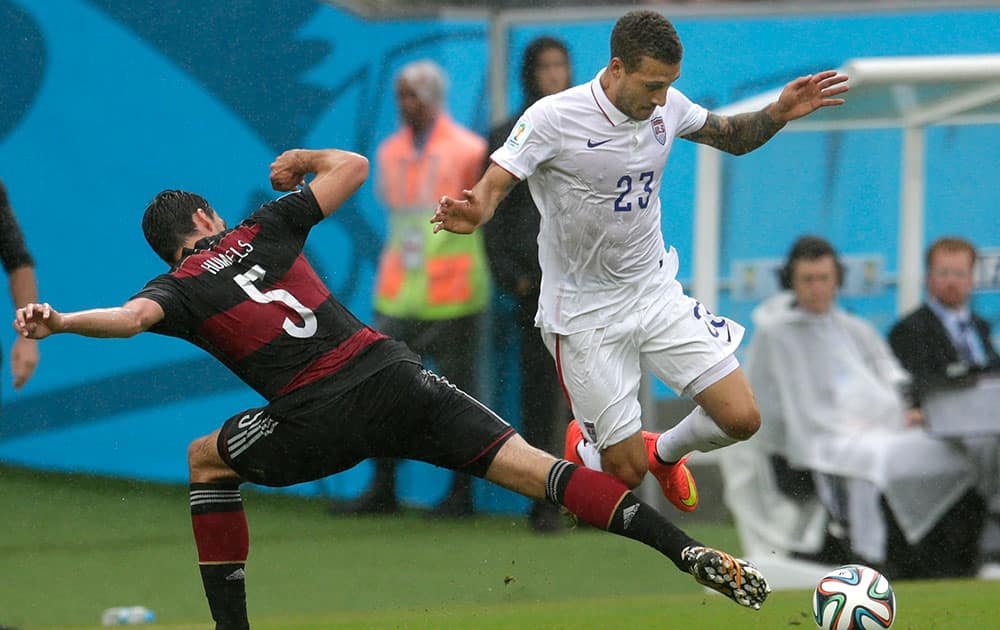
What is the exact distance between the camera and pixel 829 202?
28.5 feet

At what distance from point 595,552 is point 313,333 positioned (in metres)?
3.39

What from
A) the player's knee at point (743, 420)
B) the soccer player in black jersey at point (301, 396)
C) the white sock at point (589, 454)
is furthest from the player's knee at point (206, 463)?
the player's knee at point (743, 420)

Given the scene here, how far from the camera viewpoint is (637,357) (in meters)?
6.32

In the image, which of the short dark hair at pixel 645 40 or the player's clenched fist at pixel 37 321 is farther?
the short dark hair at pixel 645 40

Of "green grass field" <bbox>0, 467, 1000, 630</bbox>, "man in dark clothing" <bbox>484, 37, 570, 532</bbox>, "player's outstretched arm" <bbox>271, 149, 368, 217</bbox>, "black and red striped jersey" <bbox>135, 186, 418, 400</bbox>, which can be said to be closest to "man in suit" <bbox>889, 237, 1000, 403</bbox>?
"green grass field" <bbox>0, 467, 1000, 630</bbox>

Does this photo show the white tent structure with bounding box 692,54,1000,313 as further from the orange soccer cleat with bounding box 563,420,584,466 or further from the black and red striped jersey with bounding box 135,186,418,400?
the black and red striped jersey with bounding box 135,186,418,400

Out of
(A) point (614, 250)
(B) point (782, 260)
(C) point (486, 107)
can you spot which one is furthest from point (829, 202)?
(A) point (614, 250)

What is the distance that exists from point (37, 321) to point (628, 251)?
2375 millimetres

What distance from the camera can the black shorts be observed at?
5590 millimetres

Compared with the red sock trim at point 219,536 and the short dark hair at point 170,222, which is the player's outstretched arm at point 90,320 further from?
the red sock trim at point 219,536

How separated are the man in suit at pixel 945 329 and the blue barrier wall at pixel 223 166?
0.24 meters

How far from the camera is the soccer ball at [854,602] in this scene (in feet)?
17.8

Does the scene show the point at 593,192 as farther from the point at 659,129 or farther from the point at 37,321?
the point at 37,321

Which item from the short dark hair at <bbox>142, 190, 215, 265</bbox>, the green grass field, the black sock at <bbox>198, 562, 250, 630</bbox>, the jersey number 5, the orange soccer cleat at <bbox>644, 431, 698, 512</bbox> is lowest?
the green grass field
